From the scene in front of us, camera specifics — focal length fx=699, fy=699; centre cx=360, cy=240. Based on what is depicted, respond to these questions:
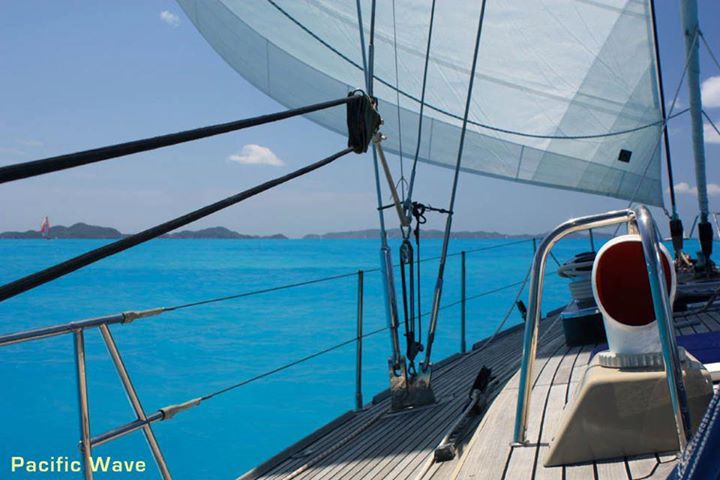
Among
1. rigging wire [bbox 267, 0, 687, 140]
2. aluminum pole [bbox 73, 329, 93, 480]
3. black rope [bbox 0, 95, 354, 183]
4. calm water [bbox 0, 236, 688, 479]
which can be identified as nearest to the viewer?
black rope [bbox 0, 95, 354, 183]

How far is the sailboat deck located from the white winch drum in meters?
0.24

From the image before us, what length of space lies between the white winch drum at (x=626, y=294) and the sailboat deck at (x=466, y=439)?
236mm

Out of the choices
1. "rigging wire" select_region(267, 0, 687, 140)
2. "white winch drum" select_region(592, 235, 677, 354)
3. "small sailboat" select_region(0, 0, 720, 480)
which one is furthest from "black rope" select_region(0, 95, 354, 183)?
"rigging wire" select_region(267, 0, 687, 140)

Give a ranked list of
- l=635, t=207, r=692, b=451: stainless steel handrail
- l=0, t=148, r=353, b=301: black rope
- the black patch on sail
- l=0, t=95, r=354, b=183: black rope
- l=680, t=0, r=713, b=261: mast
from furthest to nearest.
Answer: the black patch on sail → l=680, t=0, r=713, b=261: mast → l=635, t=207, r=692, b=451: stainless steel handrail → l=0, t=148, r=353, b=301: black rope → l=0, t=95, r=354, b=183: black rope

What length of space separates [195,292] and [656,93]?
31513mm

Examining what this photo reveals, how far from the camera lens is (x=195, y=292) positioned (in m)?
35.3

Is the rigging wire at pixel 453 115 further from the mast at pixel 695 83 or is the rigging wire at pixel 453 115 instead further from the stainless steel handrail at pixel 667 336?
the stainless steel handrail at pixel 667 336

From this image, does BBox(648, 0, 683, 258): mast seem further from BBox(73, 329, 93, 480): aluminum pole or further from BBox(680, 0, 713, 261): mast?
BBox(73, 329, 93, 480): aluminum pole

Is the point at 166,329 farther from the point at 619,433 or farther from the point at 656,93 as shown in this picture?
the point at 619,433

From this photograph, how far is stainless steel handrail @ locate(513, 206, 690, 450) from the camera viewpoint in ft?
3.90

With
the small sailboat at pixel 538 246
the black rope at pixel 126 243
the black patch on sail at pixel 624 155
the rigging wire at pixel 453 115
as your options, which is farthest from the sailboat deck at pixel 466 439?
the black patch on sail at pixel 624 155

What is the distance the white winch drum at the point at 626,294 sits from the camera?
144 centimetres

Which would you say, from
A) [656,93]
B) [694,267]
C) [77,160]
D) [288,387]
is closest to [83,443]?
[77,160]

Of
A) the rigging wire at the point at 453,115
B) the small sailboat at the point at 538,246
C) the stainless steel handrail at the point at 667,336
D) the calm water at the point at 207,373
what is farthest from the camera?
the calm water at the point at 207,373
